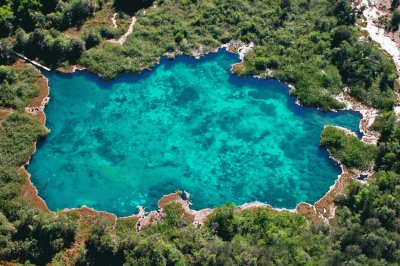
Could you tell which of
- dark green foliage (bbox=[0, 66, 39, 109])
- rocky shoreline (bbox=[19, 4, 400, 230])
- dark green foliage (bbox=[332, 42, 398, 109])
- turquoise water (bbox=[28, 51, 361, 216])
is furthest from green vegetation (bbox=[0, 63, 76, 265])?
dark green foliage (bbox=[332, 42, 398, 109])

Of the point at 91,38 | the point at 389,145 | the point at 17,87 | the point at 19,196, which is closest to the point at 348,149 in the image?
the point at 389,145

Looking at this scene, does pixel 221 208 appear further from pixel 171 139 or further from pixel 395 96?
pixel 395 96

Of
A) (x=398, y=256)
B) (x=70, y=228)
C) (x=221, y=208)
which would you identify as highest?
(x=398, y=256)

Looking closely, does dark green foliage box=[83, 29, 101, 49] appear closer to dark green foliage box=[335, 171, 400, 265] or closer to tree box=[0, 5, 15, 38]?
tree box=[0, 5, 15, 38]

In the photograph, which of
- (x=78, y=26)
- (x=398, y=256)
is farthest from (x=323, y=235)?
(x=78, y=26)

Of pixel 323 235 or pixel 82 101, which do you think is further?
pixel 82 101

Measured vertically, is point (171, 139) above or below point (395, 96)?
below

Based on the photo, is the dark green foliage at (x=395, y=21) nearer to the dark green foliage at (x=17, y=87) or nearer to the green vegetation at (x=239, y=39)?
→ the green vegetation at (x=239, y=39)

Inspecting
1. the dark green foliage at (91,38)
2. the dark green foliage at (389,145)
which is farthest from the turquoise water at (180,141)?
the dark green foliage at (91,38)
